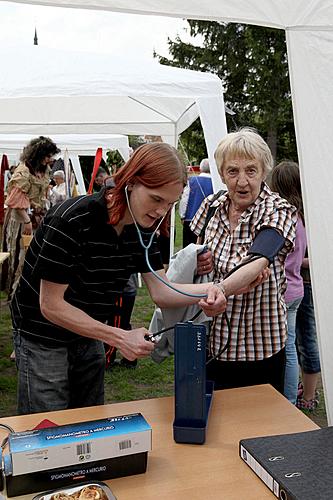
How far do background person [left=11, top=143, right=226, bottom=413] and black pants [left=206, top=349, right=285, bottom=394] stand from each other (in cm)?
26

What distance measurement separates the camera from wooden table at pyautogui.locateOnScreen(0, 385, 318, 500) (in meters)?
1.09

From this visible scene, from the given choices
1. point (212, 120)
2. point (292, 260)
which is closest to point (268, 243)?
point (292, 260)

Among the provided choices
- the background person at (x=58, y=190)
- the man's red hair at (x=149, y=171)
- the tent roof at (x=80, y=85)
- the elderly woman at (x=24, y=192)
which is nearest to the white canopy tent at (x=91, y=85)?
the tent roof at (x=80, y=85)

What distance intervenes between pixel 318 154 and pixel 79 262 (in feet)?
2.14

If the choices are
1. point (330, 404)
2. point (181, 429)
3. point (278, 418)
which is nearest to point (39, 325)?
point (181, 429)

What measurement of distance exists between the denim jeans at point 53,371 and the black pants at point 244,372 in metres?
0.36

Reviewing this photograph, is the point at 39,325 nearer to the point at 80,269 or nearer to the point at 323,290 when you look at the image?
the point at 80,269

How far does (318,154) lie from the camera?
4.47 ft

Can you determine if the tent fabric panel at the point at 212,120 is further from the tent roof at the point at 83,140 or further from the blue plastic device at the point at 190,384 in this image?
the tent roof at the point at 83,140

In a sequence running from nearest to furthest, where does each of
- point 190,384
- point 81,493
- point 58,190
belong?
1. point 81,493
2. point 190,384
3. point 58,190

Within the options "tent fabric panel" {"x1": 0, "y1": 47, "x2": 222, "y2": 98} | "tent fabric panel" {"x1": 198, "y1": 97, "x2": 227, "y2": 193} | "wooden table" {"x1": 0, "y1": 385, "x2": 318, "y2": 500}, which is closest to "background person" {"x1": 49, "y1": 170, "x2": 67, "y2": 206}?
"tent fabric panel" {"x1": 0, "y1": 47, "x2": 222, "y2": 98}

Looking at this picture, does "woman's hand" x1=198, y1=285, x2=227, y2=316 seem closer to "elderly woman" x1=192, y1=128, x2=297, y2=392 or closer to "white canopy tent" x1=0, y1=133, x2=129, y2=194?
"elderly woman" x1=192, y1=128, x2=297, y2=392

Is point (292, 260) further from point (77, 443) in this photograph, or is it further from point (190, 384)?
point (77, 443)

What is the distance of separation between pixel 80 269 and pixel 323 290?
625mm
